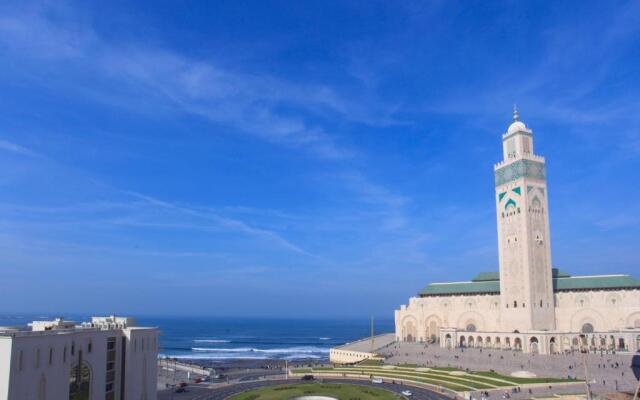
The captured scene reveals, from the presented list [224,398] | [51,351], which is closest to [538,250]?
[224,398]

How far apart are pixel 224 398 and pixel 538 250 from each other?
5228 cm

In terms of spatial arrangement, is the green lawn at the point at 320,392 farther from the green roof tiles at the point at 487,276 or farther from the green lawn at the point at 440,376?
the green roof tiles at the point at 487,276

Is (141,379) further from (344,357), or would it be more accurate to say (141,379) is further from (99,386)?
(344,357)

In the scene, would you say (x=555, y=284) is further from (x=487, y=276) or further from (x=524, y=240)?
(x=487, y=276)

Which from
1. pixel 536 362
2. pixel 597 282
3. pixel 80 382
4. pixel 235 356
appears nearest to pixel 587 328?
pixel 597 282

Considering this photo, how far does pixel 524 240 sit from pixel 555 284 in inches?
366

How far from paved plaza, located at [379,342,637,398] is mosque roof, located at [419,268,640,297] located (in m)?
13.5

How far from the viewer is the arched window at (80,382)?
124ft

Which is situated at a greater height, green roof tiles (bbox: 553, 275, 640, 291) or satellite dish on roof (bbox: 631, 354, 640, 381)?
green roof tiles (bbox: 553, 275, 640, 291)

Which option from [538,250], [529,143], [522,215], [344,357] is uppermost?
[529,143]

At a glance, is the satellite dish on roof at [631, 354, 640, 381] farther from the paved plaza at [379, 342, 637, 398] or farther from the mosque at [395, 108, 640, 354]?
the mosque at [395, 108, 640, 354]

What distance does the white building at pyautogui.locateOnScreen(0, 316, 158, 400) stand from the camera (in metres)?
32.4

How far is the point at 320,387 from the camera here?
183 ft

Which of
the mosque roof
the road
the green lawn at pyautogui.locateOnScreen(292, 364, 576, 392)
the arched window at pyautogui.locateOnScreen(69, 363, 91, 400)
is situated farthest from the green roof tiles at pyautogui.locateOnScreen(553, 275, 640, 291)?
the arched window at pyautogui.locateOnScreen(69, 363, 91, 400)
